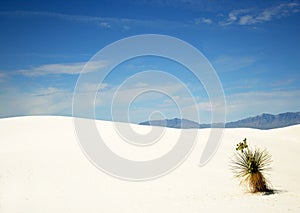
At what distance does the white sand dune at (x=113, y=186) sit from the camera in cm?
1248

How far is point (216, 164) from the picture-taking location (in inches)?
903

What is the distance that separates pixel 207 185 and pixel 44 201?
27.4ft

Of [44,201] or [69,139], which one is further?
[69,139]

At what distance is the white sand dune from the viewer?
40.9 feet

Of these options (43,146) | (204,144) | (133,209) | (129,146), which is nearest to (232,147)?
(204,144)

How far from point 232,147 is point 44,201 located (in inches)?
796

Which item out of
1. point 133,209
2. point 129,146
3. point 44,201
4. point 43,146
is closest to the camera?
point 133,209

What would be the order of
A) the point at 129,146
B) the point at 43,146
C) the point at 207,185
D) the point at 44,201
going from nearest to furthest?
the point at 44,201, the point at 207,185, the point at 43,146, the point at 129,146

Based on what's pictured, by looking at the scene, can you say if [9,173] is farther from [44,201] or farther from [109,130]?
[109,130]

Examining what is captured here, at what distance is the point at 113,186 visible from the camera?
53.6 ft

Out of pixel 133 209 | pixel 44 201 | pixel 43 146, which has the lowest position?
pixel 133 209

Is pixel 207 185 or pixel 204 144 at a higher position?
pixel 204 144

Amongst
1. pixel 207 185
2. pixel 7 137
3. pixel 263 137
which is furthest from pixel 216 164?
pixel 7 137

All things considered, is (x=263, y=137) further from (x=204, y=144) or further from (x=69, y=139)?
(x=69, y=139)
